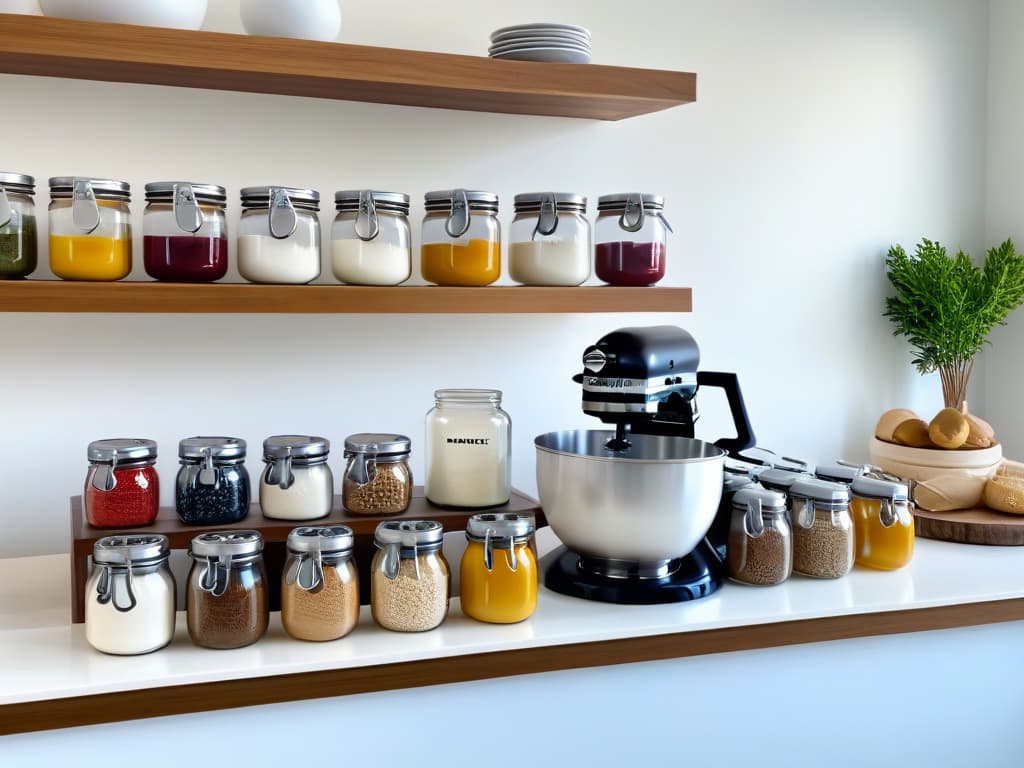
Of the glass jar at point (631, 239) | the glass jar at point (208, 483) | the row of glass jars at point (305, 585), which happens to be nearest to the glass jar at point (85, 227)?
the glass jar at point (208, 483)

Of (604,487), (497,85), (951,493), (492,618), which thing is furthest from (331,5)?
(951,493)

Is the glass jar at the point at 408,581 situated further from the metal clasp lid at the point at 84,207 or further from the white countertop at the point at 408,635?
the metal clasp lid at the point at 84,207

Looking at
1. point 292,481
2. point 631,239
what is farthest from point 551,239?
point 292,481

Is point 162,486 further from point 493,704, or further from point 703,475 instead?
point 703,475

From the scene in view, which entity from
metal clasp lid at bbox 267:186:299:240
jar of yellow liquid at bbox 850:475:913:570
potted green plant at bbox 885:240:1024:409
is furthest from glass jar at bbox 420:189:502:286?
potted green plant at bbox 885:240:1024:409

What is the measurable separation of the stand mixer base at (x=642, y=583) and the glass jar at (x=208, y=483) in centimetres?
50

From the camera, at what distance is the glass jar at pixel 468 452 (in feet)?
5.31

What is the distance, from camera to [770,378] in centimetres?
225

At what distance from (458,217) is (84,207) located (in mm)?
546

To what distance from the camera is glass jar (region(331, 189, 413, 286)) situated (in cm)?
154

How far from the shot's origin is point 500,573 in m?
1.38

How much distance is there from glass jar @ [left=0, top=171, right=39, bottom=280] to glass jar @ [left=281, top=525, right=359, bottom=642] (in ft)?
1.81

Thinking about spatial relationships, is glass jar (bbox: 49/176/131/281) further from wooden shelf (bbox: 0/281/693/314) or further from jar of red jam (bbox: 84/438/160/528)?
jar of red jam (bbox: 84/438/160/528)

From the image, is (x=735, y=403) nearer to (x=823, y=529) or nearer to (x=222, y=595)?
(x=823, y=529)
